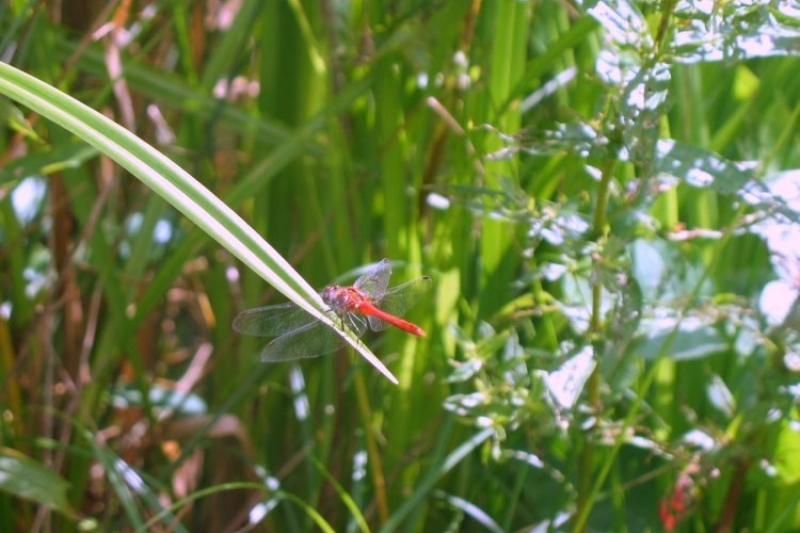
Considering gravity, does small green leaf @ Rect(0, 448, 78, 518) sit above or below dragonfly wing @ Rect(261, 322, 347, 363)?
below

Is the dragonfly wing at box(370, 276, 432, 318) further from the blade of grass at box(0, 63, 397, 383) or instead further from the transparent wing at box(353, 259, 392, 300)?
the blade of grass at box(0, 63, 397, 383)

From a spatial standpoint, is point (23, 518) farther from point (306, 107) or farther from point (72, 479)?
point (306, 107)

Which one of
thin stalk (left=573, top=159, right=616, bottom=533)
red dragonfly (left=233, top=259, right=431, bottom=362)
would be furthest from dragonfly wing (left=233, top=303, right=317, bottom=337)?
thin stalk (left=573, top=159, right=616, bottom=533)

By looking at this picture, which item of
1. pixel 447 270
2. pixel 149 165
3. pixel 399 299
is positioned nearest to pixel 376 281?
pixel 399 299

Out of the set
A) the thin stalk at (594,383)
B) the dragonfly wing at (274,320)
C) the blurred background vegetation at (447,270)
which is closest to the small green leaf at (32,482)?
the blurred background vegetation at (447,270)

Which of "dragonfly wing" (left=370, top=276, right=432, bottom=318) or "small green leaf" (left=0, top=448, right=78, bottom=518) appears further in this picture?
"small green leaf" (left=0, top=448, right=78, bottom=518)

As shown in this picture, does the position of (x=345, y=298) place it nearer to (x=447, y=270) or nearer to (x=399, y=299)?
(x=399, y=299)

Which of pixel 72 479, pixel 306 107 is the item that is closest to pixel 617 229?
pixel 306 107
